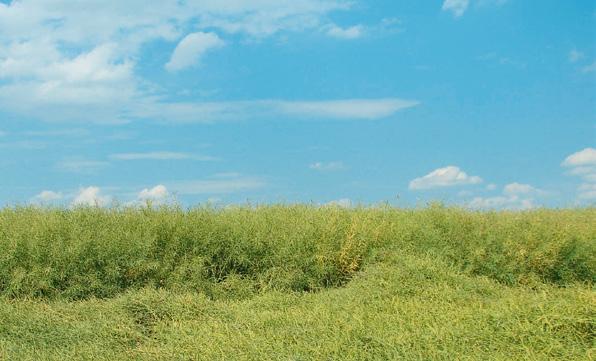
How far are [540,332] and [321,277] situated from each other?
3464mm

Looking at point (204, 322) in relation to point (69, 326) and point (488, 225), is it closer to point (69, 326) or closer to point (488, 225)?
point (69, 326)

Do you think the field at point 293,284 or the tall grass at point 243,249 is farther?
the tall grass at point 243,249

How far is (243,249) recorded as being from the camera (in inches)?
281

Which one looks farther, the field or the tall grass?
the tall grass

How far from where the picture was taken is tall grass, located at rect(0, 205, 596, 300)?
6.78 m

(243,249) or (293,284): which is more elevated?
(243,249)

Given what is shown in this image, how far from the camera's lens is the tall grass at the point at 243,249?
22.2 ft

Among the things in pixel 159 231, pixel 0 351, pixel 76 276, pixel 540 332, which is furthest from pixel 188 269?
pixel 540 332

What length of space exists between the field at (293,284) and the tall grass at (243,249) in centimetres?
2

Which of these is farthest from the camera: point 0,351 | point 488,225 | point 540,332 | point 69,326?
point 488,225

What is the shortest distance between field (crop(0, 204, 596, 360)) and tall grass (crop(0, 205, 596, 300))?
0.05ft

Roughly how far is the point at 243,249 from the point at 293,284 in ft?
2.25

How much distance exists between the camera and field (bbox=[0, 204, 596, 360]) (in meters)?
3.92

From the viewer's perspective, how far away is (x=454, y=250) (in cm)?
735
